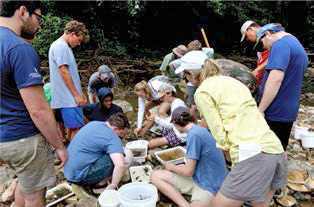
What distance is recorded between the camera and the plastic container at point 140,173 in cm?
315

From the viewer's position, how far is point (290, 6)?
41.5ft

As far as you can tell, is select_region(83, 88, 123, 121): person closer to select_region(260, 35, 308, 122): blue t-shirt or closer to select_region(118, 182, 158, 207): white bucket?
select_region(118, 182, 158, 207): white bucket

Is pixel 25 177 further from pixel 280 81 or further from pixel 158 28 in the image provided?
pixel 158 28

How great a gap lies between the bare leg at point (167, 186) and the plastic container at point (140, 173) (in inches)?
9.3

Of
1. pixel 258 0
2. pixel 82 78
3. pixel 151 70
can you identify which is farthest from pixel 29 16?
pixel 258 0

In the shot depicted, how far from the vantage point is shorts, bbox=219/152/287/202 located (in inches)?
77.1

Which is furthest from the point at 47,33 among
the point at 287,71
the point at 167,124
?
the point at 287,71

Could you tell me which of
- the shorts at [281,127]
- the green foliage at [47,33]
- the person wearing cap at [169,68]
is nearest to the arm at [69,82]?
the person wearing cap at [169,68]

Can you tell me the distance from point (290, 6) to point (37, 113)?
537 inches

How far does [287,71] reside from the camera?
268 centimetres

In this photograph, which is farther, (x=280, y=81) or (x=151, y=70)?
(x=151, y=70)

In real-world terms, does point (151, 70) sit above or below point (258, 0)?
below

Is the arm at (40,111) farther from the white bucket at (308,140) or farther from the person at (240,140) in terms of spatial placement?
the white bucket at (308,140)

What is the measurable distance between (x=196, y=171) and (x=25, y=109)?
→ 1.63 metres
